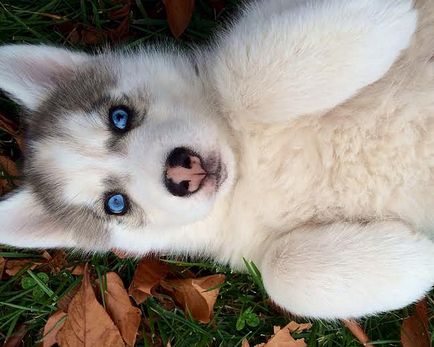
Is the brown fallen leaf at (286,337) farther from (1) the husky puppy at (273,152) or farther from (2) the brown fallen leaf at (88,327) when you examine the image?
(2) the brown fallen leaf at (88,327)

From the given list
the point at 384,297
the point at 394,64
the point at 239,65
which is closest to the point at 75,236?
the point at 239,65

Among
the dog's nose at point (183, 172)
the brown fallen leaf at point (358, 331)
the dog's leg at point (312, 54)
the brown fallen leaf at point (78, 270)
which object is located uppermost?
the dog's leg at point (312, 54)

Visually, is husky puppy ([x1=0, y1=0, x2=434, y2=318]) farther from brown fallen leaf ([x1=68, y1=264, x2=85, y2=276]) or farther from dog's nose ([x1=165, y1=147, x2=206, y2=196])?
brown fallen leaf ([x1=68, y1=264, x2=85, y2=276])

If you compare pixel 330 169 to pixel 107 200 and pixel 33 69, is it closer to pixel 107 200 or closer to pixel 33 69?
pixel 107 200

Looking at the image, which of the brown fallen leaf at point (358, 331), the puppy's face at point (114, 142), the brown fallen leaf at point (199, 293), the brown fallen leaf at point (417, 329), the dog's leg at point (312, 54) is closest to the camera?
the dog's leg at point (312, 54)

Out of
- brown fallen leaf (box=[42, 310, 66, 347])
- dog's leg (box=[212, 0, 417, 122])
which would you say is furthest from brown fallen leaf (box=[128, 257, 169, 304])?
dog's leg (box=[212, 0, 417, 122])

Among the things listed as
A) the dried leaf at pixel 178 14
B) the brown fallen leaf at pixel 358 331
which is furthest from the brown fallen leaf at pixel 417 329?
the dried leaf at pixel 178 14

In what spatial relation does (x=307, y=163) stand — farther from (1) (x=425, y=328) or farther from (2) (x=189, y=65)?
(1) (x=425, y=328)
